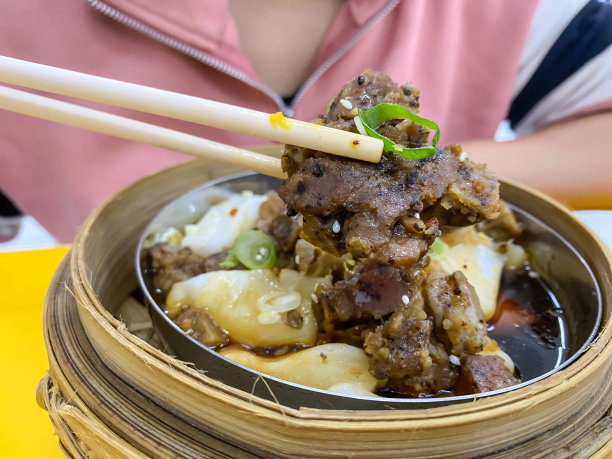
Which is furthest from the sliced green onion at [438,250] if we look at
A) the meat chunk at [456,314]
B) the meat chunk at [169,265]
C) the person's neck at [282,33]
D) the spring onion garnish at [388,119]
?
the person's neck at [282,33]

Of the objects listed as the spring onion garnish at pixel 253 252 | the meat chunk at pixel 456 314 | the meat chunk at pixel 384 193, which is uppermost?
the meat chunk at pixel 384 193

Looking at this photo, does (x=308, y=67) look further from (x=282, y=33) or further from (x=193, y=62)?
(x=193, y=62)

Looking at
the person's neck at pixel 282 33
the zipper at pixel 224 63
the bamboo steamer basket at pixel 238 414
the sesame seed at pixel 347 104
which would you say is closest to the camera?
the bamboo steamer basket at pixel 238 414

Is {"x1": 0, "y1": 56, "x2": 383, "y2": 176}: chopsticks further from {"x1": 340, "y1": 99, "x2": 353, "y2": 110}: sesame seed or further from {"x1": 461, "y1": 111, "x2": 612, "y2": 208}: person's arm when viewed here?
{"x1": 461, "y1": 111, "x2": 612, "y2": 208}: person's arm

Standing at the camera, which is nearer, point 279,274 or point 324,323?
point 324,323

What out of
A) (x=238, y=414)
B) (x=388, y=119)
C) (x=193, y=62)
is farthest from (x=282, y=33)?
(x=238, y=414)

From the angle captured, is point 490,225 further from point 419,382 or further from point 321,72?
point 321,72

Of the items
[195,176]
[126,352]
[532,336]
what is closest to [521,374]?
[532,336]

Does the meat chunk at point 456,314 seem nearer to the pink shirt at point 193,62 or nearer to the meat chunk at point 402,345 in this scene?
the meat chunk at point 402,345
